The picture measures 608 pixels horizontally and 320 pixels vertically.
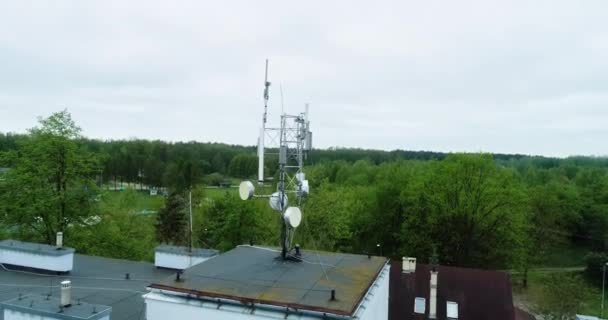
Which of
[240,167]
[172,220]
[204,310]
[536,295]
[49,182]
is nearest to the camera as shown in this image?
[204,310]

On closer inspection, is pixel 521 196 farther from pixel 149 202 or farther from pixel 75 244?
pixel 149 202

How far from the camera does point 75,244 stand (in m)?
21.2

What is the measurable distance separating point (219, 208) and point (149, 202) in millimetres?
32542

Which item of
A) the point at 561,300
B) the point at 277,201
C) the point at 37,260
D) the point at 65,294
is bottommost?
the point at 561,300

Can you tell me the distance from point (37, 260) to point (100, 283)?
2488 mm

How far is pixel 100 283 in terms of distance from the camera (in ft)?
38.4

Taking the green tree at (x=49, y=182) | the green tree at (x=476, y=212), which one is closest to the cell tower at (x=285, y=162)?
the green tree at (x=49, y=182)

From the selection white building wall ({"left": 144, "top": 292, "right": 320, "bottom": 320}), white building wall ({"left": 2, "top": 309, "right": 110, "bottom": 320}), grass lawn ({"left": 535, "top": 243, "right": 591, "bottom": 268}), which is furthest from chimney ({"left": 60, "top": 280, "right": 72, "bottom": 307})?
grass lawn ({"left": 535, "top": 243, "right": 591, "bottom": 268})

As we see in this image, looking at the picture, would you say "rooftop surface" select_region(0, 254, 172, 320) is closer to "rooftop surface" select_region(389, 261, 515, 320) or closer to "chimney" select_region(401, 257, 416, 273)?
"rooftop surface" select_region(389, 261, 515, 320)

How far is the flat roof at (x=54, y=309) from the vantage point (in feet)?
24.4

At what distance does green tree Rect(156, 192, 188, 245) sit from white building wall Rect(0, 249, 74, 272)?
98.3 feet

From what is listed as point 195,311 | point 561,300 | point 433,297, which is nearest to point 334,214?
point 561,300

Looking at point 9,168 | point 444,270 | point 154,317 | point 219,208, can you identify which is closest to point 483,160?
point 444,270

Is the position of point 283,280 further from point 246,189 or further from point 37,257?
point 37,257
